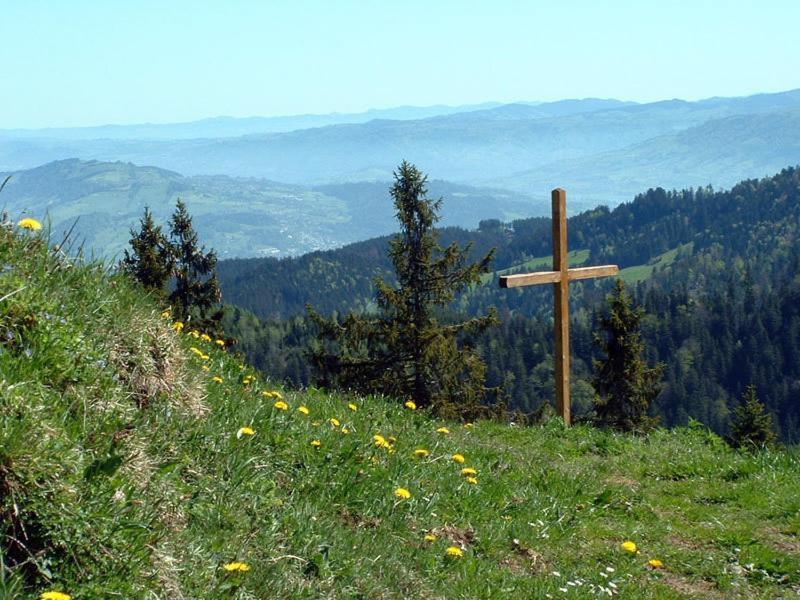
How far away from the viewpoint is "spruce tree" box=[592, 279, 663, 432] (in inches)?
1768

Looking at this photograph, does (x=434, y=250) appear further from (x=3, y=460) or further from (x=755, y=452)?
(x=3, y=460)

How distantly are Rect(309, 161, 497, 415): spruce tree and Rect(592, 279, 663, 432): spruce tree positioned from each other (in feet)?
48.6

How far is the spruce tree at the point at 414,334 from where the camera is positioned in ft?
102

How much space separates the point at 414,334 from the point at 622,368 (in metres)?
18.1

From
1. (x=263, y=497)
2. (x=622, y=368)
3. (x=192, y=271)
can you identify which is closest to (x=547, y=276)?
(x=263, y=497)

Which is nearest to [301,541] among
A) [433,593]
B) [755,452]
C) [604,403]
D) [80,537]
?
[433,593]

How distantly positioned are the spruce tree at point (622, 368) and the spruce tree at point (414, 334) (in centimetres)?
1481

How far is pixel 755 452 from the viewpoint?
39.7ft

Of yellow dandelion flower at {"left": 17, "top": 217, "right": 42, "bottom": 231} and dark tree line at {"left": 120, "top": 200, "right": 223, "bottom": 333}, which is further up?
yellow dandelion flower at {"left": 17, "top": 217, "right": 42, "bottom": 231}

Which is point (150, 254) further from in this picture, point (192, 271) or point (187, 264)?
point (192, 271)

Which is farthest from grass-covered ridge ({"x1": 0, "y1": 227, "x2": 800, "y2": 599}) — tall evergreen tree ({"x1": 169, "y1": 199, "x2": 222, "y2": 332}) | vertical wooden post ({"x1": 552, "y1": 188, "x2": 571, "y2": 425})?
tall evergreen tree ({"x1": 169, "y1": 199, "x2": 222, "y2": 332})

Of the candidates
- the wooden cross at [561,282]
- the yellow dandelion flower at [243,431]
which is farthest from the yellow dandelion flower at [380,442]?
the wooden cross at [561,282]

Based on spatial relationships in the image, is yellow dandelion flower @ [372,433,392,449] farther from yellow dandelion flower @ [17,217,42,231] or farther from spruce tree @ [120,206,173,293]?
spruce tree @ [120,206,173,293]

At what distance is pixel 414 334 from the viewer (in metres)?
31.6
